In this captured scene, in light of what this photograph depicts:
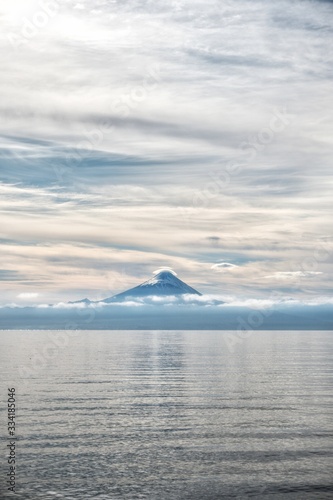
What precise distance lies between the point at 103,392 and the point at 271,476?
56766 mm

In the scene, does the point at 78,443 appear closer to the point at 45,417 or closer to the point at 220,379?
the point at 45,417

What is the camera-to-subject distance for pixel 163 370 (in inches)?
5906

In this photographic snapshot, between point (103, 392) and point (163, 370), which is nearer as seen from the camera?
point (103, 392)

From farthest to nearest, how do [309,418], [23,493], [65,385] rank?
[65,385], [309,418], [23,493]

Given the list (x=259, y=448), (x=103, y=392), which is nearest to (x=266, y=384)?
(x=103, y=392)

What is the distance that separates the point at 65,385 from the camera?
116 meters

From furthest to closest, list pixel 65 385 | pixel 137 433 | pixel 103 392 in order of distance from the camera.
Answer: pixel 65 385, pixel 103 392, pixel 137 433

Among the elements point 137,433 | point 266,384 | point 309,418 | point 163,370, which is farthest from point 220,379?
point 137,433

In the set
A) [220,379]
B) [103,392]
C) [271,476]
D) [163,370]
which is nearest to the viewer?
[271,476]

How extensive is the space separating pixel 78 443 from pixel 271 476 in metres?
20.6

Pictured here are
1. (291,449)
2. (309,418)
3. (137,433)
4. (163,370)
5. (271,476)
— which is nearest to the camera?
(271,476)

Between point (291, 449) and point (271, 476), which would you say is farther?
point (291, 449)

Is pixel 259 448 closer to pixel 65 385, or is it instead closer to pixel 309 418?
pixel 309 418

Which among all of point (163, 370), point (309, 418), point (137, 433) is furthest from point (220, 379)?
point (137, 433)
